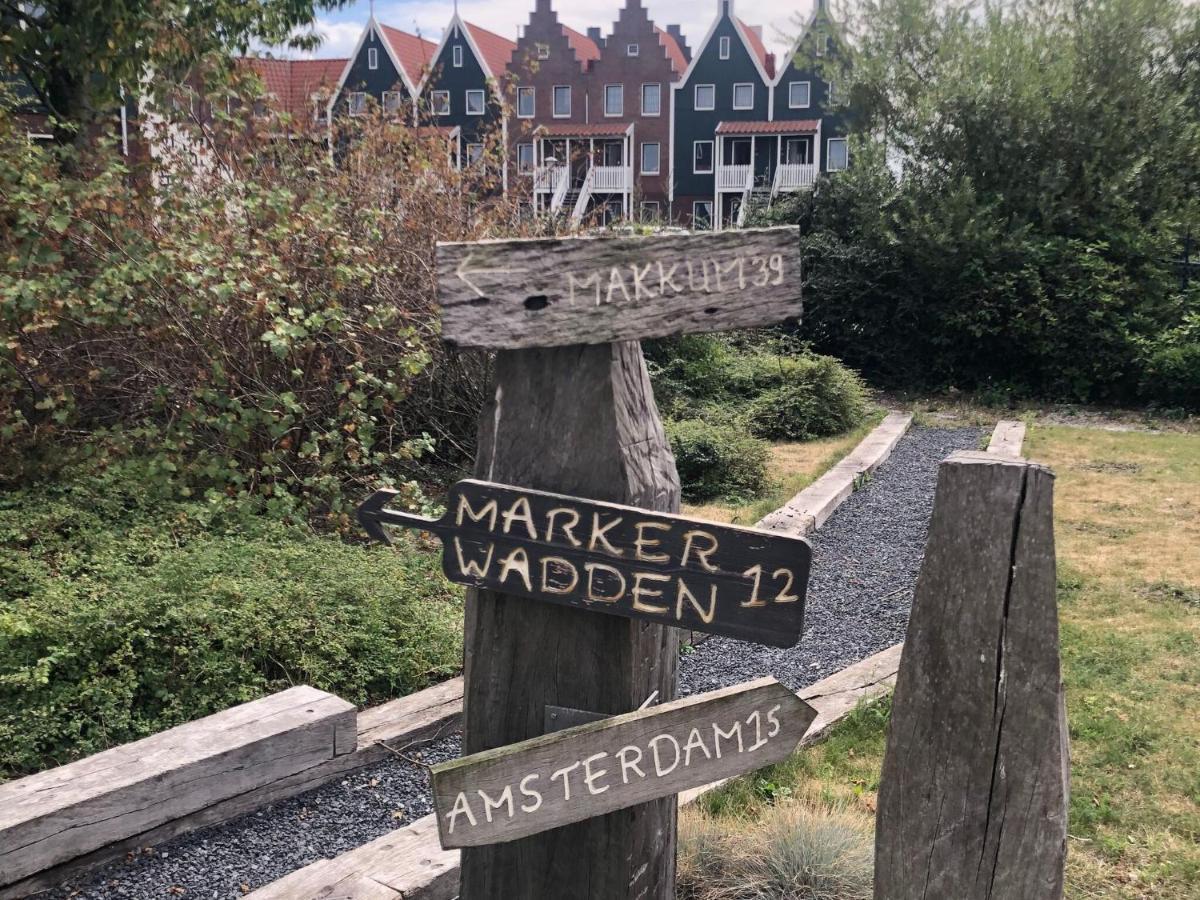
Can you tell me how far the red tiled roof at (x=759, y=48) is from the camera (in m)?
36.7

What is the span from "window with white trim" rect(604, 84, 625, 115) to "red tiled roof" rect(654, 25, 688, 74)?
210cm

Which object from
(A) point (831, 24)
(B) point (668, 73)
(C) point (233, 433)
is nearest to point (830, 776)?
(C) point (233, 433)

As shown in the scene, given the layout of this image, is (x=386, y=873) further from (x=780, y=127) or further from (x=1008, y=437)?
(x=780, y=127)

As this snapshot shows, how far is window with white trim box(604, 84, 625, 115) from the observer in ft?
127

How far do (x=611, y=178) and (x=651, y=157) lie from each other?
→ 71.5 inches

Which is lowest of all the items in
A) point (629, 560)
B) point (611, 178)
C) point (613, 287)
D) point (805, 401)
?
point (805, 401)

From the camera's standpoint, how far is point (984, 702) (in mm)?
1805

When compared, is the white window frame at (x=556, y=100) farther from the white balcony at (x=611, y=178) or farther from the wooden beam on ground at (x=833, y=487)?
the wooden beam on ground at (x=833, y=487)

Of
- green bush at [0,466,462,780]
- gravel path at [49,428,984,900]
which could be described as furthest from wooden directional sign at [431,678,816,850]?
green bush at [0,466,462,780]

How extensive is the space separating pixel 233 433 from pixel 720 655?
3.15 m

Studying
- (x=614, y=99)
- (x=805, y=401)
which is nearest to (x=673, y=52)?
(x=614, y=99)

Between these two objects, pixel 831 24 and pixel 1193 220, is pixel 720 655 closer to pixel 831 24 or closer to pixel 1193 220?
pixel 1193 220

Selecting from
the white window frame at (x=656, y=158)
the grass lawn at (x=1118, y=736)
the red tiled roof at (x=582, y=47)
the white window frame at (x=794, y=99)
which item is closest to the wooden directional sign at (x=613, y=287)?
the grass lawn at (x=1118, y=736)

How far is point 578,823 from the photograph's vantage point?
230cm
